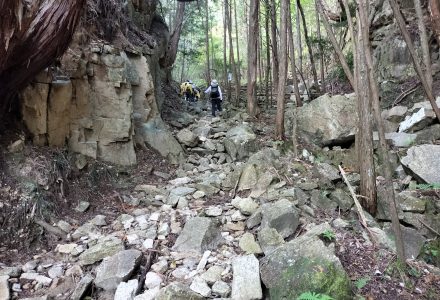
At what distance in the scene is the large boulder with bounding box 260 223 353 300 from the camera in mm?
3674

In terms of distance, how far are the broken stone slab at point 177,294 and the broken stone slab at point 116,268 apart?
0.63m

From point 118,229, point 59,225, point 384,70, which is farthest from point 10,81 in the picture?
point 384,70

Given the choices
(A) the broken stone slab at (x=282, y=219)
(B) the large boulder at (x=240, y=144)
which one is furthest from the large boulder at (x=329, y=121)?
(A) the broken stone slab at (x=282, y=219)

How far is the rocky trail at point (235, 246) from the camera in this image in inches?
153

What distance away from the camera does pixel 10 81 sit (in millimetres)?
4969

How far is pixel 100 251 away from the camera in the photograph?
179 inches

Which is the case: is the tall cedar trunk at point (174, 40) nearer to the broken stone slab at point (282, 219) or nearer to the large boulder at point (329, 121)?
the large boulder at point (329, 121)

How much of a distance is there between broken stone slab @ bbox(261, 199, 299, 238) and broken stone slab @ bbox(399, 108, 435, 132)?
4993mm

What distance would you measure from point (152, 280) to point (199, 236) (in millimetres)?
944

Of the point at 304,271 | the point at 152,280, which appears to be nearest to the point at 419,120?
the point at 304,271

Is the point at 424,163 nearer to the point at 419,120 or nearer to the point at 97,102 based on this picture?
the point at 419,120

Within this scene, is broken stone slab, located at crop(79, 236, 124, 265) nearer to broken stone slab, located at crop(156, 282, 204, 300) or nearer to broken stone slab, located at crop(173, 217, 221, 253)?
broken stone slab, located at crop(173, 217, 221, 253)

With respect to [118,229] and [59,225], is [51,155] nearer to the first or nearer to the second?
[59,225]

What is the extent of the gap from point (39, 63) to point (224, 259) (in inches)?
138
